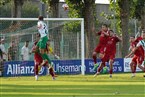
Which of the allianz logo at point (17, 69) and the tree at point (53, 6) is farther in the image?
the tree at point (53, 6)

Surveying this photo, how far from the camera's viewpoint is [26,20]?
29.7 metres

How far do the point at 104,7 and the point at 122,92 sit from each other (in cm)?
6243

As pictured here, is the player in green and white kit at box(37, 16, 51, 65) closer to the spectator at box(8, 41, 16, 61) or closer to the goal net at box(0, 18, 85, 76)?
the goal net at box(0, 18, 85, 76)

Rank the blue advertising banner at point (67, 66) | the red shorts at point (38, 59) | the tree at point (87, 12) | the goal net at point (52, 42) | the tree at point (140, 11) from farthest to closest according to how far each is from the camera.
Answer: the tree at point (140, 11) < the tree at point (87, 12) < the blue advertising banner at point (67, 66) < the goal net at point (52, 42) < the red shorts at point (38, 59)

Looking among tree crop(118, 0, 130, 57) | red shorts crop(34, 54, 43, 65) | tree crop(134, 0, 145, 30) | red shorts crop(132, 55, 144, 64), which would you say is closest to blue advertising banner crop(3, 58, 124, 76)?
red shorts crop(34, 54, 43, 65)

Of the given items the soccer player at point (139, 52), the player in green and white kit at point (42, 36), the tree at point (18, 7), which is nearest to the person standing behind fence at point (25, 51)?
the soccer player at point (139, 52)

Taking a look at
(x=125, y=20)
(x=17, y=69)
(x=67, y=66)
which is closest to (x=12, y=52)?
(x=17, y=69)

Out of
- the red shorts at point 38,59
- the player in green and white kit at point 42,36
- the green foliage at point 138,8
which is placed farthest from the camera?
the green foliage at point 138,8

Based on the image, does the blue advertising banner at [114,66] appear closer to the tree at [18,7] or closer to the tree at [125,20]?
the tree at [125,20]

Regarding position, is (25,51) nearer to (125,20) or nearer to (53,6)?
(53,6)

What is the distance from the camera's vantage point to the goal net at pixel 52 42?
1187 inches

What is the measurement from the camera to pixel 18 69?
100 ft

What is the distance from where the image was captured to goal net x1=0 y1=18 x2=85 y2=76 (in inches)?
1187

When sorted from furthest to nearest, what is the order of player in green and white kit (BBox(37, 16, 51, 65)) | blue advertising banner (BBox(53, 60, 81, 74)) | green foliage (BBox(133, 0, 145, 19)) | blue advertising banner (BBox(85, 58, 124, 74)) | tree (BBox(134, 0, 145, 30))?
tree (BBox(134, 0, 145, 30)), green foliage (BBox(133, 0, 145, 19)), blue advertising banner (BBox(85, 58, 124, 74)), blue advertising banner (BBox(53, 60, 81, 74)), player in green and white kit (BBox(37, 16, 51, 65))
